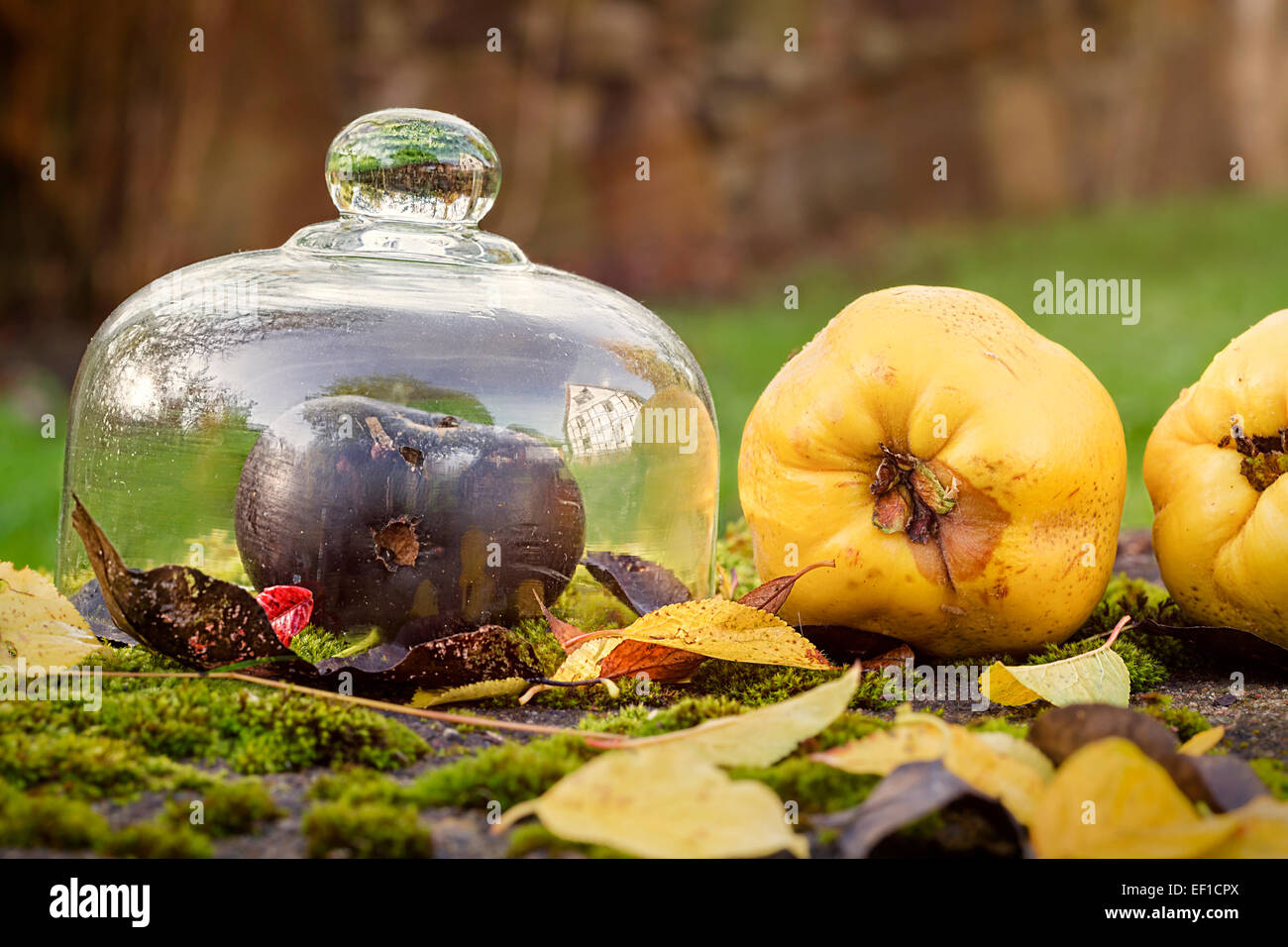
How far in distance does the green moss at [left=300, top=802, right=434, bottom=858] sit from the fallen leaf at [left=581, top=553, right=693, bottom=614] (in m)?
0.59

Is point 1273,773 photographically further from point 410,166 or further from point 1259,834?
point 410,166

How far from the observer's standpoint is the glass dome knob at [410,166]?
4.96ft

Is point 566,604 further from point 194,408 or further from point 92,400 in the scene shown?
point 92,400

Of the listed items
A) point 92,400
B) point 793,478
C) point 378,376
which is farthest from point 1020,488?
point 92,400

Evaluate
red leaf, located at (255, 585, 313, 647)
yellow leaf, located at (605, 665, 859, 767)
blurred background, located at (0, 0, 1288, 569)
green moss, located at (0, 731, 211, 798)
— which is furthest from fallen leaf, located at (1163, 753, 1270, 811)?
blurred background, located at (0, 0, 1288, 569)

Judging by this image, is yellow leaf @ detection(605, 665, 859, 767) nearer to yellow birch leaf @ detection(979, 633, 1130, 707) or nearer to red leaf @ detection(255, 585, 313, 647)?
yellow birch leaf @ detection(979, 633, 1130, 707)

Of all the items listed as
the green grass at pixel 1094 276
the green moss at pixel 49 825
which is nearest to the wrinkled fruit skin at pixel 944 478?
the green moss at pixel 49 825

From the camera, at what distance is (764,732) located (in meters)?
0.98

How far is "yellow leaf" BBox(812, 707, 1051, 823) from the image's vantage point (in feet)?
2.87

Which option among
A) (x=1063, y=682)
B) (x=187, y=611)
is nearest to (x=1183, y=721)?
(x=1063, y=682)

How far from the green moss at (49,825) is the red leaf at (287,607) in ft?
1.42

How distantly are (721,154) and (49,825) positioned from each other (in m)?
7.79
